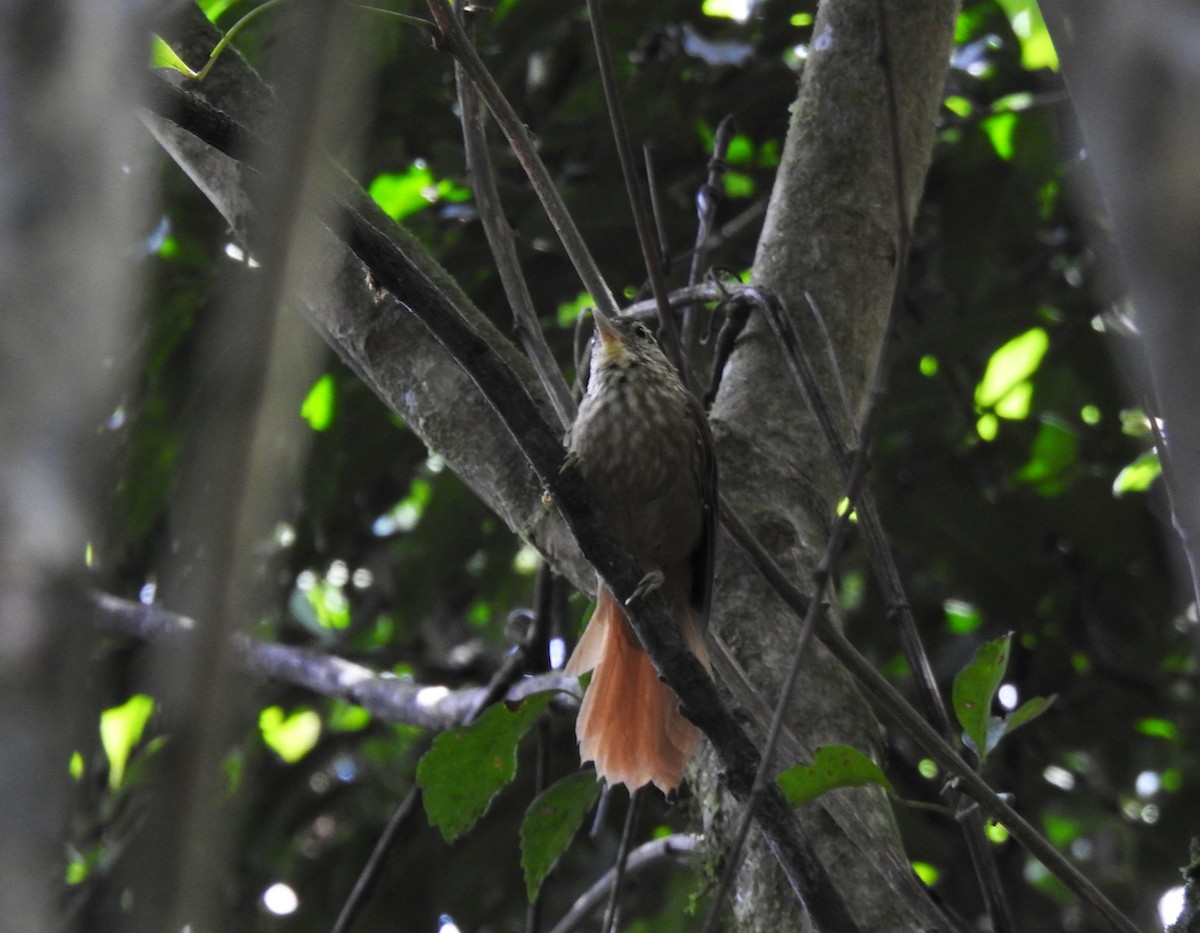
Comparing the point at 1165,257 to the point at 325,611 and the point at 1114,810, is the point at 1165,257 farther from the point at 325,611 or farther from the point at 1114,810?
the point at 325,611

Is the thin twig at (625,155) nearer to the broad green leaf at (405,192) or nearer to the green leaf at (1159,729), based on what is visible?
the broad green leaf at (405,192)

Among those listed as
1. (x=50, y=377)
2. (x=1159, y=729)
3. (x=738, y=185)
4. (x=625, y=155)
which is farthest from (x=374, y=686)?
(x=50, y=377)

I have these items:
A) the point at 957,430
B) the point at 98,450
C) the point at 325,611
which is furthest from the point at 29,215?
the point at 325,611

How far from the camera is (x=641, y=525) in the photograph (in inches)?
104

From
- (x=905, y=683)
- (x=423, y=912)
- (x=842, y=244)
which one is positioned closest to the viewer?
(x=842, y=244)

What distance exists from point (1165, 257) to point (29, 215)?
1.33 feet

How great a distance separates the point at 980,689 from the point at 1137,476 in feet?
7.29

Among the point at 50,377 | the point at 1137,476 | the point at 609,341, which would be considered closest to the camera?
the point at 50,377

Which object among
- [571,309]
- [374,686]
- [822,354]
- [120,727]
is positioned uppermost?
[822,354]

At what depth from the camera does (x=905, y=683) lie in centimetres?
390

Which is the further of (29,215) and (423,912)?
(423,912)

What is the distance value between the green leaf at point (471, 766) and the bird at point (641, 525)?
24 centimetres

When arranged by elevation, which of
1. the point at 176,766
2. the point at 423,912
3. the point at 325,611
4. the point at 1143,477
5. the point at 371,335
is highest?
the point at 176,766

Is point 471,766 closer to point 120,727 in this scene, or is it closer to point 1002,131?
point 120,727
